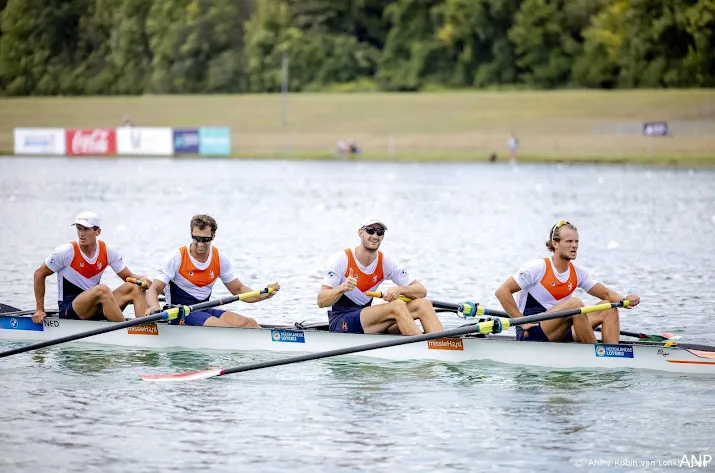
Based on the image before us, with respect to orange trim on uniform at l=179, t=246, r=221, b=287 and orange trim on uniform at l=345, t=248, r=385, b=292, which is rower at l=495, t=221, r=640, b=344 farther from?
orange trim on uniform at l=179, t=246, r=221, b=287

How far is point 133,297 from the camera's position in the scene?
→ 14.7m

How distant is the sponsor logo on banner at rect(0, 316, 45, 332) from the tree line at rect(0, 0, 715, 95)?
234 ft

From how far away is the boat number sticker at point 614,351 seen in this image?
1292 cm

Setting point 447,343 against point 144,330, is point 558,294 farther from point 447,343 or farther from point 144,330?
point 144,330

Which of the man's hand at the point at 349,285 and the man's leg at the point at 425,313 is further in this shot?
the man's leg at the point at 425,313

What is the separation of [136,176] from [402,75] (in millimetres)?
45738

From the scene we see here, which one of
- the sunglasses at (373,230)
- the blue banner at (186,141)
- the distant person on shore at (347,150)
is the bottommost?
the sunglasses at (373,230)

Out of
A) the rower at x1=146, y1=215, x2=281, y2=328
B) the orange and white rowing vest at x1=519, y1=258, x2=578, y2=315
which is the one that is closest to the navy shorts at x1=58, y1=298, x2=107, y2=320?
the rower at x1=146, y1=215, x2=281, y2=328

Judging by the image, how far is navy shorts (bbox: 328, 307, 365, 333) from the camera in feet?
44.6

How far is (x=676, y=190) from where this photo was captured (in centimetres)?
4516

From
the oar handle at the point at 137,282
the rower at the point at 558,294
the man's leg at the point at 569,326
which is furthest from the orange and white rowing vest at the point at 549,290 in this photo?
the oar handle at the point at 137,282

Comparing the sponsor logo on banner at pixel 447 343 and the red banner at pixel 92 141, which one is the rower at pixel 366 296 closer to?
the sponsor logo on banner at pixel 447 343

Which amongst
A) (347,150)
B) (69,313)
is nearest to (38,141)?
(347,150)

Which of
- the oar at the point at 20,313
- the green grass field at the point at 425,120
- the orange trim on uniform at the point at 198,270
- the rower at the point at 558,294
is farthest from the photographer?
the green grass field at the point at 425,120
